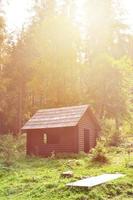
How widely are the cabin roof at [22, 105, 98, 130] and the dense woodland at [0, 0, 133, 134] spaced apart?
9615 millimetres

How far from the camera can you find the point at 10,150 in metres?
27.8

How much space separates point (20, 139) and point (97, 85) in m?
9.89

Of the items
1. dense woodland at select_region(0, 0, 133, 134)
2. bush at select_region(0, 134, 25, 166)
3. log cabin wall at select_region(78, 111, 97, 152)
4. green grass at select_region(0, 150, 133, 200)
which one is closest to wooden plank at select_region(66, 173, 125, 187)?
green grass at select_region(0, 150, 133, 200)

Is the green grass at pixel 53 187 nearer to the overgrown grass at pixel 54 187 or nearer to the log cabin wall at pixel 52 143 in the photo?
the overgrown grass at pixel 54 187

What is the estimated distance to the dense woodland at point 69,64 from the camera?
4200 centimetres

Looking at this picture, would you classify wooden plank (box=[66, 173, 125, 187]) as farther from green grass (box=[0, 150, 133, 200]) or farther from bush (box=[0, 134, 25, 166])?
bush (box=[0, 134, 25, 166])

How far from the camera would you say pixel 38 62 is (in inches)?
1710

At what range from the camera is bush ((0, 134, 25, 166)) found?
2441cm

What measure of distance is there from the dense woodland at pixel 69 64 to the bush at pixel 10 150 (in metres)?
7.45

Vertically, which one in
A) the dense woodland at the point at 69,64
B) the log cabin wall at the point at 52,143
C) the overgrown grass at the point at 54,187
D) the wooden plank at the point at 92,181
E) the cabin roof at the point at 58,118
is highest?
the dense woodland at the point at 69,64

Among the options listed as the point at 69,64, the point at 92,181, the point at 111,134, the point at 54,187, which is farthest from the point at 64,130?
the point at 54,187

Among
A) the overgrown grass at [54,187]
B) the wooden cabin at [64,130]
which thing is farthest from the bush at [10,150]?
the overgrown grass at [54,187]

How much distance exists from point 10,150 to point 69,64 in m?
17.8

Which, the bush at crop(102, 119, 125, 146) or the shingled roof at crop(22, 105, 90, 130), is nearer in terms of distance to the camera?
the shingled roof at crop(22, 105, 90, 130)
